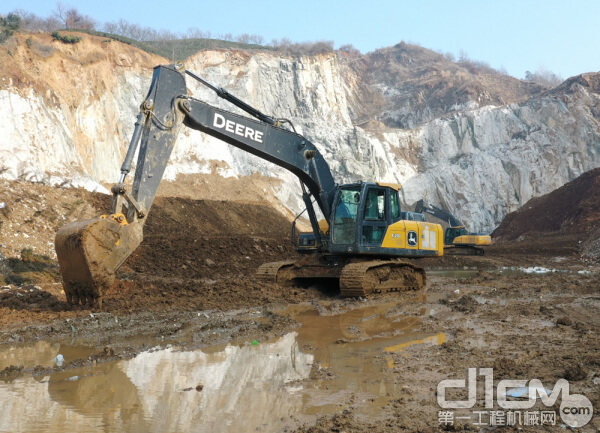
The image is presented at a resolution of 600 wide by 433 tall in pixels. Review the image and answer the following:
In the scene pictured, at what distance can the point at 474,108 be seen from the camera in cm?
5997

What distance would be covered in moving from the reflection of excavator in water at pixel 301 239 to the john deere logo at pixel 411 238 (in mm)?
24

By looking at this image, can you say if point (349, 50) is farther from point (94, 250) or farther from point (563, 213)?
point (94, 250)

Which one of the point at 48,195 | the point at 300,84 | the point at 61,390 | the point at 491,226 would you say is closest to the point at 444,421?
the point at 61,390

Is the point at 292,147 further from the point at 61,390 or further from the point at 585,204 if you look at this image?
the point at 585,204

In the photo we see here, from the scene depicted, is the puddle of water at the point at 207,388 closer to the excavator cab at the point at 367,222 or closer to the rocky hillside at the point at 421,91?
the excavator cab at the point at 367,222

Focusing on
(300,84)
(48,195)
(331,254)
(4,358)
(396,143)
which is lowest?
(4,358)

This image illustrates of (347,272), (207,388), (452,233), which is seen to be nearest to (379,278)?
(347,272)

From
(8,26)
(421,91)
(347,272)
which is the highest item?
(421,91)

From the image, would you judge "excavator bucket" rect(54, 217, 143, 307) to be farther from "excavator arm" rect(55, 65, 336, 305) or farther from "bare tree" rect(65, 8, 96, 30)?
"bare tree" rect(65, 8, 96, 30)

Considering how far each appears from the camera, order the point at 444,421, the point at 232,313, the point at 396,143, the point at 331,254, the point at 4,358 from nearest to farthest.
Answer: the point at 444,421, the point at 4,358, the point at 232,313, the point at 331,254, the point at 396,143

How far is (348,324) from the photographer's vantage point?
28.3 feet

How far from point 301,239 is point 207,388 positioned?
8.62m

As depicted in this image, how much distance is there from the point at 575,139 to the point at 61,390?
58686 millimetres

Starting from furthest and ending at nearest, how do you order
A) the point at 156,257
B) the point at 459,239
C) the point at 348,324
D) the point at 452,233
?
1. the point at 452,233
2. the point at 459,239
3. the point at 156,257
4. the point at 348,324
